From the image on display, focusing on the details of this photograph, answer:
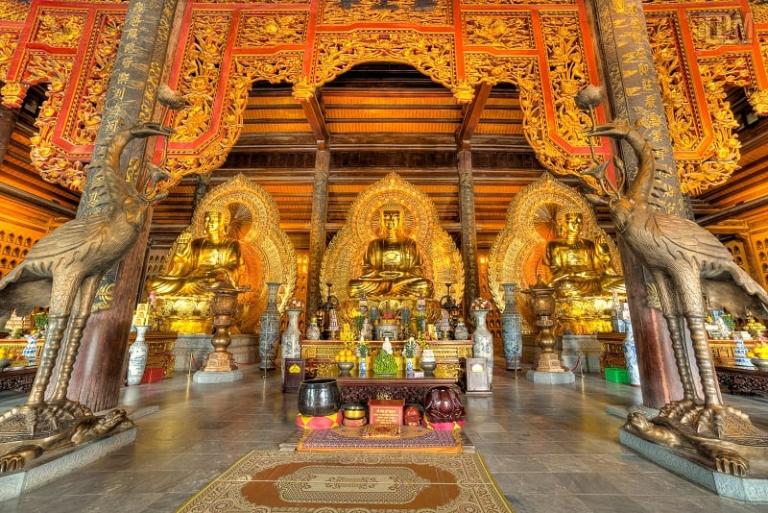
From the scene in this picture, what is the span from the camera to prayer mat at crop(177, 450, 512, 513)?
150 centimetres

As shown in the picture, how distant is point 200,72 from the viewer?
414 cm

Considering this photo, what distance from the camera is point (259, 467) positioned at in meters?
1.94

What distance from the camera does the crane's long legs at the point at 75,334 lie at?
2.26 meters

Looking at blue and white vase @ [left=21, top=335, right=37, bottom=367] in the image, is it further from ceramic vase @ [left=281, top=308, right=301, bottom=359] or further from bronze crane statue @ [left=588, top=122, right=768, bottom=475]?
bronze crane statue @ [left=588, top=122, right=768, bottom=475]

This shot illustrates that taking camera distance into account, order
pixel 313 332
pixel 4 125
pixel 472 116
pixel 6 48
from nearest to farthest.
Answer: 1. pixel 6 48
2. pixel 313 332
3. pixel 4 125
4. pixel 472 116

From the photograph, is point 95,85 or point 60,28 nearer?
point 95,85

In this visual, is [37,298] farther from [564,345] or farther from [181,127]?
[564,345]

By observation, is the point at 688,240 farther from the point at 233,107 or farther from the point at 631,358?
the point at 233,107

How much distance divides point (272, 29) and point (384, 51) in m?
1.48

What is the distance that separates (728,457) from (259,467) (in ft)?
8.06

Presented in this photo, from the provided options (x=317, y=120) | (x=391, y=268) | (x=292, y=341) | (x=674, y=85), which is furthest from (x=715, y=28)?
(x=317, y=120)

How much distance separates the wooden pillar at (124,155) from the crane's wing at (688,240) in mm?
4014

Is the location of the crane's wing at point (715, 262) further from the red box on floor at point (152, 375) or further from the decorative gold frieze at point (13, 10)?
the decorative gold frieze at point (13, 10)

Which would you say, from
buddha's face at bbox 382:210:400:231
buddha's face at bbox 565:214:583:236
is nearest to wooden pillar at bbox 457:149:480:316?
buddha's face at bbox 382:210:400:231
